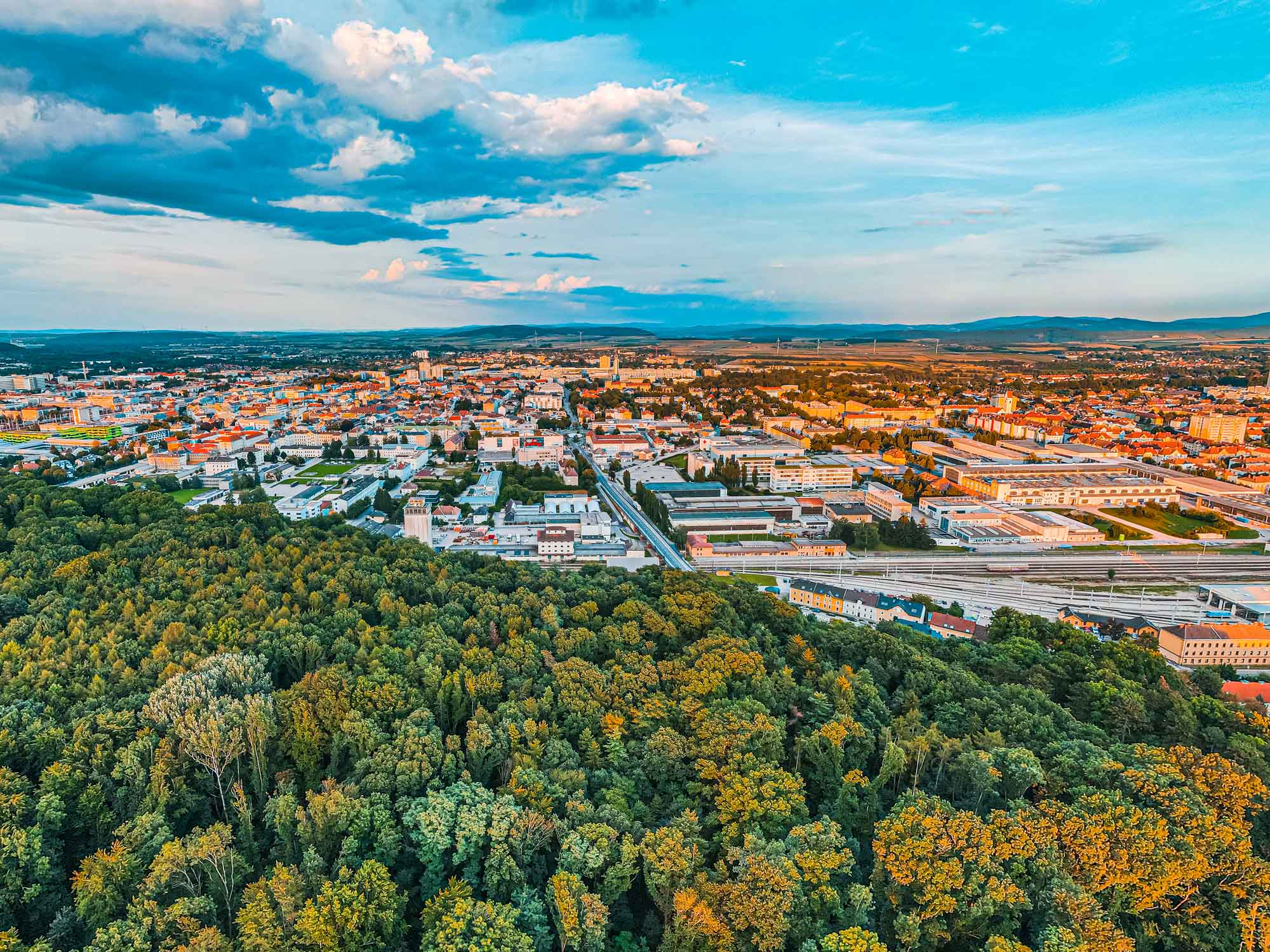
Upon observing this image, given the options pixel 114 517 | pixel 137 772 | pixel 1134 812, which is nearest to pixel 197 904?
pixel 137 772

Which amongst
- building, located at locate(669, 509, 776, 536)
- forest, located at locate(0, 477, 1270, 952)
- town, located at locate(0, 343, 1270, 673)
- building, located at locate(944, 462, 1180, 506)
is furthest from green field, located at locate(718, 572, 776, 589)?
building, located at locate(944, 462, 1180, 506)

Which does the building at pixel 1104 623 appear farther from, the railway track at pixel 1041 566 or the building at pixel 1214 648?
the railway track at pixel 1041 566

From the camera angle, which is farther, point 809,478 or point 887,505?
point 809,478

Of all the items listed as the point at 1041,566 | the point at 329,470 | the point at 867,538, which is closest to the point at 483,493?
the point at 329,470

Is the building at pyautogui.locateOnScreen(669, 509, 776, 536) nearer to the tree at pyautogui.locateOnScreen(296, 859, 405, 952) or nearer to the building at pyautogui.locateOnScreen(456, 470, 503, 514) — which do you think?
the building at pyautogui.locateOnScreen(456, 470, 503, 514)

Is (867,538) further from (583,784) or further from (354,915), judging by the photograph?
(354,915)

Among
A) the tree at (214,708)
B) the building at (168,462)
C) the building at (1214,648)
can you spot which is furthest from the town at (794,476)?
the tree at (214,708)
